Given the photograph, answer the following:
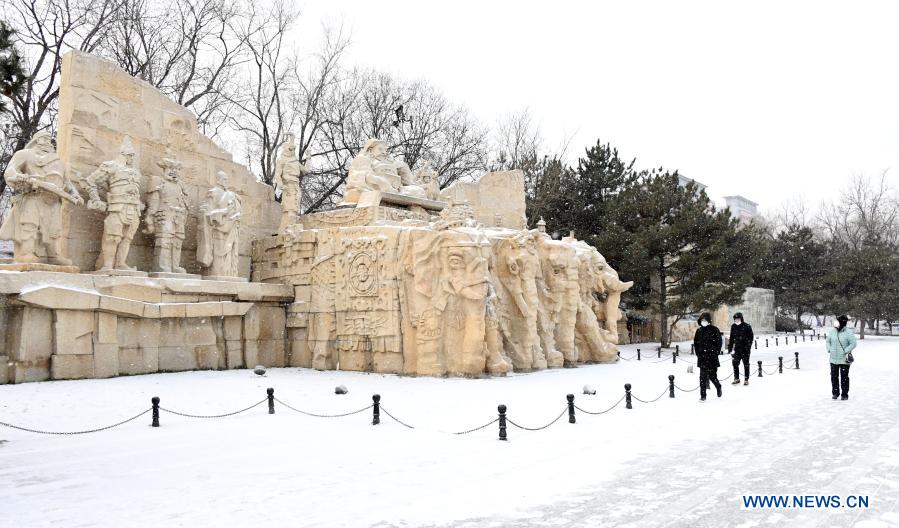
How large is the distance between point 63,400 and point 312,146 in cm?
2182

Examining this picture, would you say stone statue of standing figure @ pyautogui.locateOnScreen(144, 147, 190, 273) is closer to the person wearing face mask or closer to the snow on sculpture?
the snow on sculpture

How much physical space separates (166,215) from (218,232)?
1.32 meters

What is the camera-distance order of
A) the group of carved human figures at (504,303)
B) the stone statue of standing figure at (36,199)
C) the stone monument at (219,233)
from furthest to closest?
the stone monument at (219,233) → the group of carved human figures at (504,303) → the stone statue of standing figure at (36,199)

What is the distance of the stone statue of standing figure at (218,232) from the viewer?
15.7 meters

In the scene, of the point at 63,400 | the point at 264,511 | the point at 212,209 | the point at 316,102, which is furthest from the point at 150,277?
the point at 316,102

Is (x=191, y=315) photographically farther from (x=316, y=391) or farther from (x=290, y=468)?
(x=290, y=468)

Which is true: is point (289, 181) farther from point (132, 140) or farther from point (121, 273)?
point (121, 273)

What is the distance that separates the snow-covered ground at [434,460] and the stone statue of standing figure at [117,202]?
3251 millimetres

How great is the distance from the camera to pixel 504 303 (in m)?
16.0

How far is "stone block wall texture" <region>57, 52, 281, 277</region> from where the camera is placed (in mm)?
14000

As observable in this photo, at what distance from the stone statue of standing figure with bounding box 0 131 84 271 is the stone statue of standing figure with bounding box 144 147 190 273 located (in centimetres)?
208

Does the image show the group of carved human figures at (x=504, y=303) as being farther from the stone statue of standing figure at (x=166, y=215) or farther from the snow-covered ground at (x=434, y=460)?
the stone statue of standing figure at (x=166, y=215)

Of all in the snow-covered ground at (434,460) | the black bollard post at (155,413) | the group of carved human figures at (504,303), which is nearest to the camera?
the snow-covered ground at (434,460)

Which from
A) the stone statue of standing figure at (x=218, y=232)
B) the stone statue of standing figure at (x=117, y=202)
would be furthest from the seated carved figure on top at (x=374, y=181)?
the stone statue of standing figure at (x=117, y=202)
